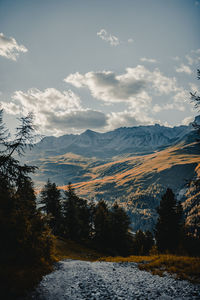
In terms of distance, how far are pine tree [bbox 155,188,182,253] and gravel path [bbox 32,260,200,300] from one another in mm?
18737

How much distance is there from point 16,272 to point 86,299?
14.3ft

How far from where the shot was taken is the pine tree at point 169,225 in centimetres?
2853

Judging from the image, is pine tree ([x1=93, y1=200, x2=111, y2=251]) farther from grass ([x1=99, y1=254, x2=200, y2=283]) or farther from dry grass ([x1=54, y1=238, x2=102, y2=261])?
grass ([x1=99, y1=254, x2=200, y2=283])

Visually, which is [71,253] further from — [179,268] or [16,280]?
[16,280]

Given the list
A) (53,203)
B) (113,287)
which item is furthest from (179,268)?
(53,203)

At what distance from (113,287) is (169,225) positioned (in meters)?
22.7

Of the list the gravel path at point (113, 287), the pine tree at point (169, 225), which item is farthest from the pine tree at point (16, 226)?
the pine tree at point (169, 225)

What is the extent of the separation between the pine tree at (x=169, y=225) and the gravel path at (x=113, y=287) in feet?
61.5

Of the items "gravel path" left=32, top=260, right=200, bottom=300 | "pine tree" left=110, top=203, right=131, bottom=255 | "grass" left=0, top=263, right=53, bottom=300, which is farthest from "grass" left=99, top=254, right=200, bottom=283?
"pine tree" left=110, top=203, right=131, bottom=255

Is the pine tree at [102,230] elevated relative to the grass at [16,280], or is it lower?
lower

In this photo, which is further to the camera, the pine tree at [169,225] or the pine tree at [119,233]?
the pine tree at [119,233]

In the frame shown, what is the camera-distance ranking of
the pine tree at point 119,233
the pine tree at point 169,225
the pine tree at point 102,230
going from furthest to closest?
the pine tree at point 102,230, the pine tree at point 119,233, the pine tree at point 169,225

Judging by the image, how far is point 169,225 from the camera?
29.3 metres

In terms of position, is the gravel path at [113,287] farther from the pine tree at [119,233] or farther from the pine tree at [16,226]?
the pine tree at [119,233]
